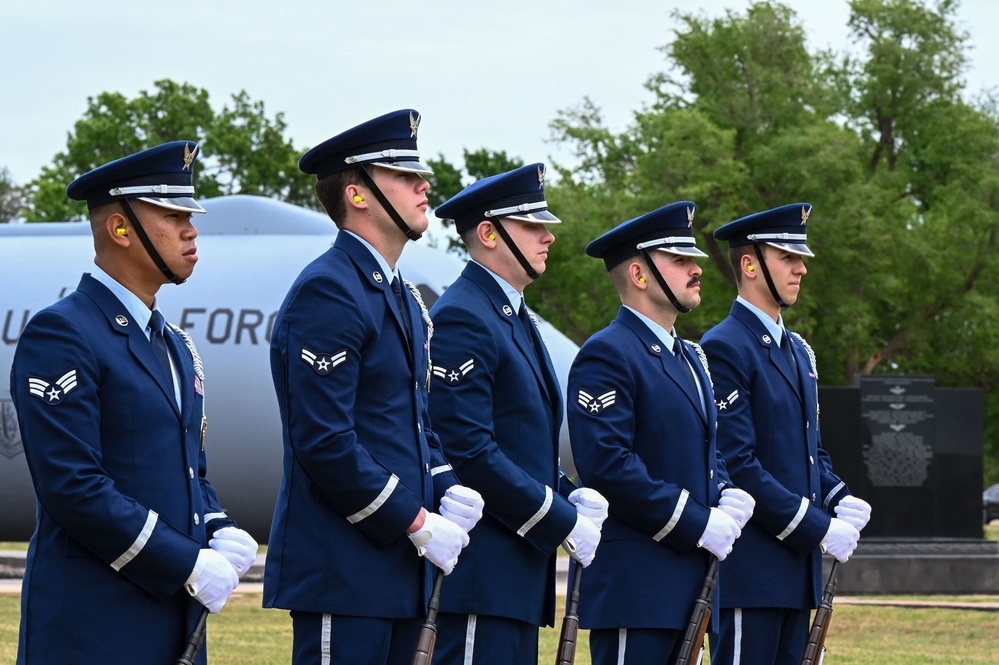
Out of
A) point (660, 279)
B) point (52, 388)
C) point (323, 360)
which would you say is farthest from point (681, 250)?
point (52, 388)

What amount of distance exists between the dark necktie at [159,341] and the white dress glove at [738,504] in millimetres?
2321

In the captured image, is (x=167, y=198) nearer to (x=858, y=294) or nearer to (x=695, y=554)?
(x=695, y=554)

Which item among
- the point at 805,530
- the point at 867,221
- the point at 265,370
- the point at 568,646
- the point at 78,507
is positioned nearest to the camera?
the point at 78,507

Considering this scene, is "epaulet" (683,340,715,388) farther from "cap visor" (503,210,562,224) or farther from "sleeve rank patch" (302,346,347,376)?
"sleeve rank patch" (302,346,347,376)

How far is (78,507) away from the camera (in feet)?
13.1

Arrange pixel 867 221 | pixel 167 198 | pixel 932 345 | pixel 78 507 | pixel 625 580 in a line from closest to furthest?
pixel 78 507, pixel 167 198, pixel 625 580, pixel 867 221, pixel 932 345

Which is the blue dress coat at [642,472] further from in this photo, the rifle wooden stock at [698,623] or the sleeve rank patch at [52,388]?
the sleeve rank patch at [52,388]

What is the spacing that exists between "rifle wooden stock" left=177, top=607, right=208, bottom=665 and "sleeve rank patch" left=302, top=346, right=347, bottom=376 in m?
0.72

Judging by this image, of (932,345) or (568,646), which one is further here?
(932,345)

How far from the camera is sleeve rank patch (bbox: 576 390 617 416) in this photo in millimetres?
5777

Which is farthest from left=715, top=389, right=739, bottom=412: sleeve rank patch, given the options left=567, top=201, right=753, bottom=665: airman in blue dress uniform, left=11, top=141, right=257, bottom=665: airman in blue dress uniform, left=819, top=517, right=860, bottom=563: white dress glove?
left=11, top=141, right=257, bottom=665: airman in blue dress uniform

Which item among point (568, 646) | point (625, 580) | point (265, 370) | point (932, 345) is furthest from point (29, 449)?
point (932, 345)

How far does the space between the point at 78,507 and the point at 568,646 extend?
1955mm

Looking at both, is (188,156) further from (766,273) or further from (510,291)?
(766,273)
